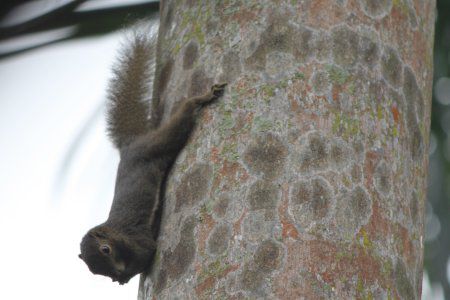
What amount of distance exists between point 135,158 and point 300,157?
84 cm

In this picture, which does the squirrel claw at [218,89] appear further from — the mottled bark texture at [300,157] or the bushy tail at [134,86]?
the bushy tail at [134,86]

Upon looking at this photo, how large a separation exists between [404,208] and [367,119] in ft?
0.77

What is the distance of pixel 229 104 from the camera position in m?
2.09

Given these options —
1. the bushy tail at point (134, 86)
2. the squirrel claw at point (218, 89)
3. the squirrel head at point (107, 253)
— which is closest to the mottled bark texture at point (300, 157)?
the squirrel claw at point (218, 89)

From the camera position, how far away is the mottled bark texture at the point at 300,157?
185 cm

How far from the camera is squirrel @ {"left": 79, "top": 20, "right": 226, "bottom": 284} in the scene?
218 cm

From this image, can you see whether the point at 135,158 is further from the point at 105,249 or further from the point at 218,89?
the point at 218,89

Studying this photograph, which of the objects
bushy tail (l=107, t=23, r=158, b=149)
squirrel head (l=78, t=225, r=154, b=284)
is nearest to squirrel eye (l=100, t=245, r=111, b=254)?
squirrel head (l=78, t=225, r=154, b=284)

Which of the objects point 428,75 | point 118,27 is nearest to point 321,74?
point 428,75

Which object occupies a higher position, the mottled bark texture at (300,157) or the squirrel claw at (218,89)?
the squirrel claw at (218,89)

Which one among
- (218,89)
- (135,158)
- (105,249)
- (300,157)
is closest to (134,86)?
(135,158)

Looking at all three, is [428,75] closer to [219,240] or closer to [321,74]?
[321,74]

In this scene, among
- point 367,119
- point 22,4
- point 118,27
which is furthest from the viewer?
point 118,27

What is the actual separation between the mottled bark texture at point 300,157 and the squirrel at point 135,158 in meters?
0.06
